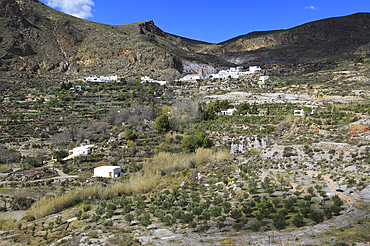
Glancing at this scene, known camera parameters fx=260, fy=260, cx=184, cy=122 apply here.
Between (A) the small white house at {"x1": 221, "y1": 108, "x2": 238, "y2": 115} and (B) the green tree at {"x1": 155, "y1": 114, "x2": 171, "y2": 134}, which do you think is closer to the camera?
(B) the green tree at {"x1": 155, "y1": 114, "x2": 171, "y2": 134}

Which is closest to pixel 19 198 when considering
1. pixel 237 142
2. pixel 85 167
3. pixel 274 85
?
pixel 85 167

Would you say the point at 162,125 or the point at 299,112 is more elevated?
the point at 299,112

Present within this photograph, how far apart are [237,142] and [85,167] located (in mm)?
14854

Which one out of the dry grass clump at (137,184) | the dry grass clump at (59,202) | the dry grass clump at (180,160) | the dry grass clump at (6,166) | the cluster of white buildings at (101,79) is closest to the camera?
the dry grass clump at (59,202)

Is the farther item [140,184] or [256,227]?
[140,184]

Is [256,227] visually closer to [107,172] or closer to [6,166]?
[107,172]

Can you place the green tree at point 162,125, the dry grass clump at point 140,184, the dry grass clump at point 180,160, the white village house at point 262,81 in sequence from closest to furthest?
the dry grass clump at point 140,184 < the dry grass clump at point 180,160 < the green tree at point 162,125 < the white village house at point 262,81

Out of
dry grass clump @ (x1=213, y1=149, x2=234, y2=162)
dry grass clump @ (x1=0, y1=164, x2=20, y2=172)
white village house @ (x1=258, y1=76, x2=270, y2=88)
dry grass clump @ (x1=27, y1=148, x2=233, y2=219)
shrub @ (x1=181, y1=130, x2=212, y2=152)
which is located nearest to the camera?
dry grass clump @ (x1=27, y1=148, x2=233, y2=219)

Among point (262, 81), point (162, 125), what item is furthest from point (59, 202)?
point (262, 81)

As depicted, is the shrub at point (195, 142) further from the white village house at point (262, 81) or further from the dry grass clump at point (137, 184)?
the white village house at point (262, 81)

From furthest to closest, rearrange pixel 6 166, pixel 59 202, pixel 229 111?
pixel 229 111
pixel 6 166
pixel 59 202

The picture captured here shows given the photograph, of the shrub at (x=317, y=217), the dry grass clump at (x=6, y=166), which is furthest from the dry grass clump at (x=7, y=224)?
the shrub at (x=317, y=217)

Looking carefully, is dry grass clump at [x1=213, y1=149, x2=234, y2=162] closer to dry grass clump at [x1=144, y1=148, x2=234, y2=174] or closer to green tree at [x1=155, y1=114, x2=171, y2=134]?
dry grass clump at [x1=144, y1=148, x2=234, y2=174]

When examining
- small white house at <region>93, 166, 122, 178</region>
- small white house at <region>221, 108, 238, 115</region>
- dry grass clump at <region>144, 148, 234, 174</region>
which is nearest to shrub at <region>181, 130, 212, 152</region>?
dry grass clump at <region>144, 148, 234, 174</region>
